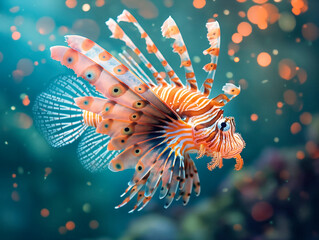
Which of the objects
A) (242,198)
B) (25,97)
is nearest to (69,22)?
(25,97)

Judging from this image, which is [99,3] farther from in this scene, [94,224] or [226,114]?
[94,224]

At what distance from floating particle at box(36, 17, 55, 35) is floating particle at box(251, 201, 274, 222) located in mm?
2151

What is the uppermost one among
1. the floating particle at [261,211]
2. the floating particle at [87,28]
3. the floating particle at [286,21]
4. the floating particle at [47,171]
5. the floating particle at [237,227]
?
the floating particle at [87,28]

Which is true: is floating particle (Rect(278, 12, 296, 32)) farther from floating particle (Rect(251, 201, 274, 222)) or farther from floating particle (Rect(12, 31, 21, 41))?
floating particle (Rect(12, 31, 21, 41))

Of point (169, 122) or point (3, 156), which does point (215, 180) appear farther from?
point (3, 156)

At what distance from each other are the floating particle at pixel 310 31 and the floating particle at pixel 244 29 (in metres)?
0.45

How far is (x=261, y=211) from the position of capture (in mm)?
2238

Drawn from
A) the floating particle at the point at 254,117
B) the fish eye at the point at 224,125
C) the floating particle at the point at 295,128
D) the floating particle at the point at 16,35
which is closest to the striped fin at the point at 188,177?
the fish eye at the point at 224,125

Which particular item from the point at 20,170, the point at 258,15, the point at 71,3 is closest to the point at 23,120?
the point at 20,170

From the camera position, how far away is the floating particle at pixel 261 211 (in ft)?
7.28

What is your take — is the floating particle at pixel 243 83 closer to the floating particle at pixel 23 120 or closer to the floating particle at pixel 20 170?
the floating particle at pixel 23 120

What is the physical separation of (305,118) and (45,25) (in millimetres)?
2164

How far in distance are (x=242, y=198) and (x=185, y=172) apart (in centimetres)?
99

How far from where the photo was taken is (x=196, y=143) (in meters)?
1.42
